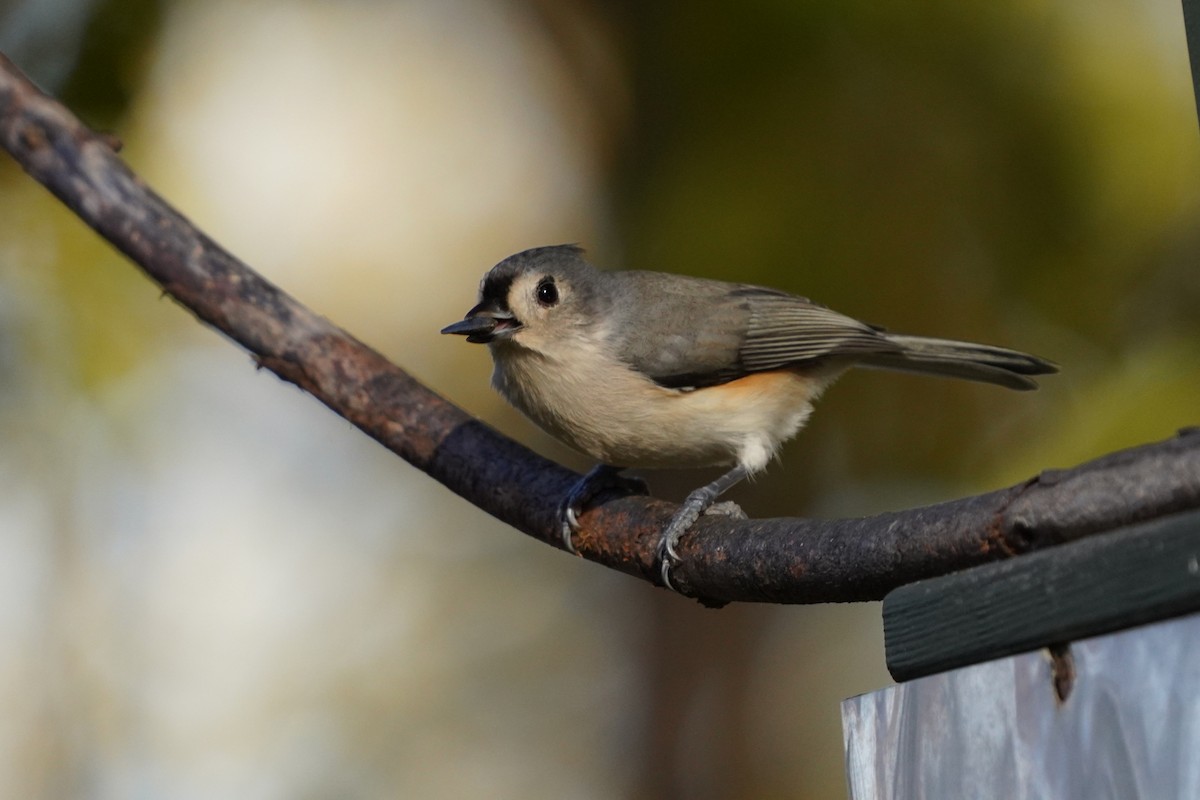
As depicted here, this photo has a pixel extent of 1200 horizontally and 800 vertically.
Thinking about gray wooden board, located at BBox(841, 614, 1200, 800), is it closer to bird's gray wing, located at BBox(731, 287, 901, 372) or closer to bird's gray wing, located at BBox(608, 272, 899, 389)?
bird's gray wing, located at BBox(608, 272, 899, 389)

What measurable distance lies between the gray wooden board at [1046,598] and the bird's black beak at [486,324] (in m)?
1.81

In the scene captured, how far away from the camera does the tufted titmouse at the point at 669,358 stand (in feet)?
11.5

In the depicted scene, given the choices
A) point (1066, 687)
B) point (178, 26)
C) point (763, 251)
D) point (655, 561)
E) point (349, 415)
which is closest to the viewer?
point (1066, 687)

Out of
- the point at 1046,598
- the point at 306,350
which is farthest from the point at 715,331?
the point at 1046,598

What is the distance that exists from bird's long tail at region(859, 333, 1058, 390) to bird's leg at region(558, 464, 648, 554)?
1.03 metres

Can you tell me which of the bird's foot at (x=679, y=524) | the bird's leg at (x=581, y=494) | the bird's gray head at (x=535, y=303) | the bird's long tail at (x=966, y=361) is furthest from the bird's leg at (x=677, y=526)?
the bird's long tail at (x=966, y=361)

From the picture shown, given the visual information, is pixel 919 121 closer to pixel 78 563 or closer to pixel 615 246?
pixel 615 246

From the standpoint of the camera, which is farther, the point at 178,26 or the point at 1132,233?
the point at 178,26

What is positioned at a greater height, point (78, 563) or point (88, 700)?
point (78, 563)

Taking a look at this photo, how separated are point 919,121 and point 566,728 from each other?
11.0ft

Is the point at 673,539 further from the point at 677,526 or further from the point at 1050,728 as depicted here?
the point at 1050,728

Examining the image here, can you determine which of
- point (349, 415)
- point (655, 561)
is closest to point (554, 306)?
point (349, 415)

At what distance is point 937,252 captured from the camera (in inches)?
212

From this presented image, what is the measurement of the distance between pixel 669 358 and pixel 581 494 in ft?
2.33
